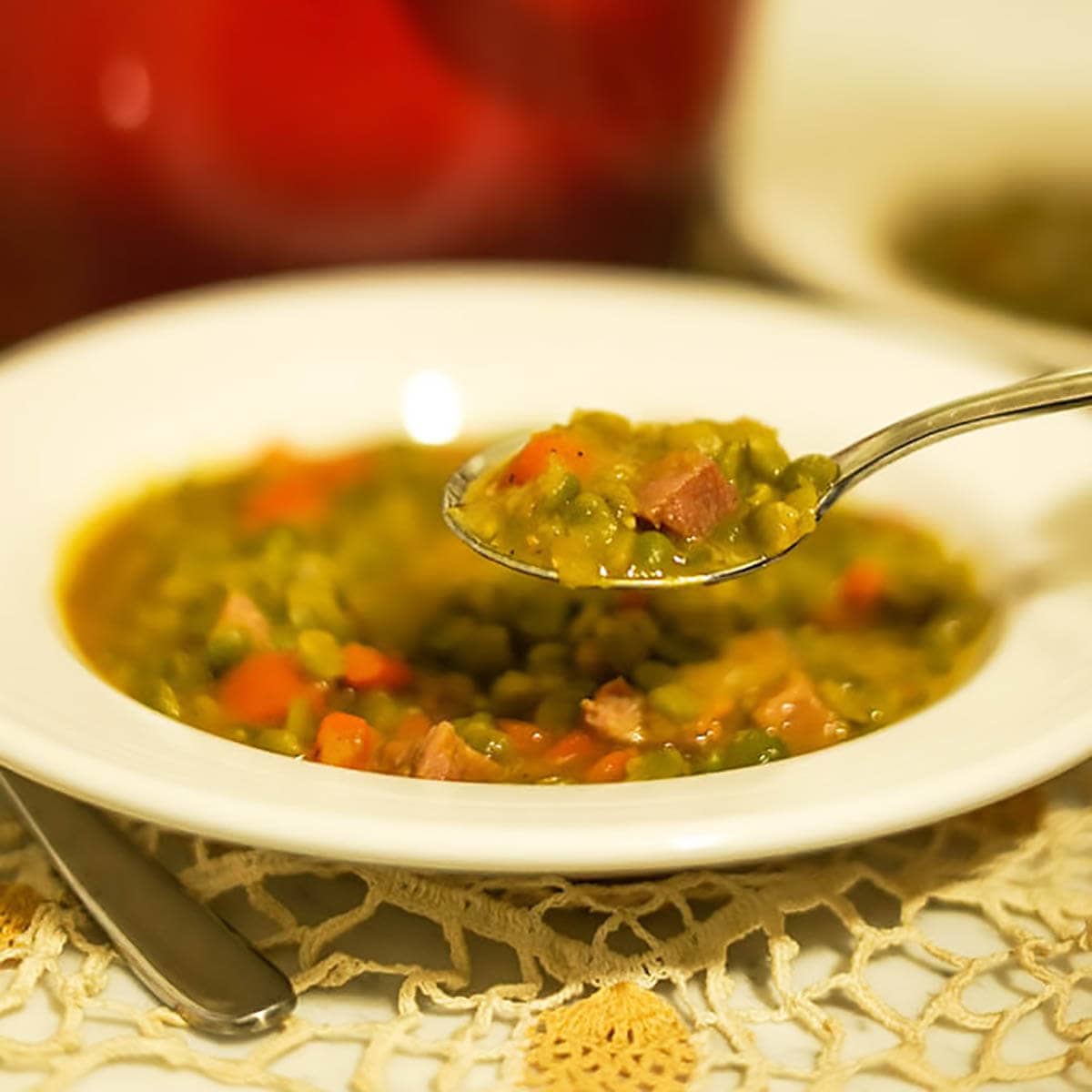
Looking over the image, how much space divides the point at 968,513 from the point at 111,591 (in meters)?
1.46

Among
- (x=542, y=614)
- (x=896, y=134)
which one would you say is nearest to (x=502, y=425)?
(x=542, y=614)

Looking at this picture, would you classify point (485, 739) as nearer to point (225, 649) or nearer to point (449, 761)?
point (449, 761)

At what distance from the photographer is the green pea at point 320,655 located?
2.42m

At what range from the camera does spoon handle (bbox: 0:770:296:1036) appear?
1845 mm

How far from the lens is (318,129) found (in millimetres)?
3303

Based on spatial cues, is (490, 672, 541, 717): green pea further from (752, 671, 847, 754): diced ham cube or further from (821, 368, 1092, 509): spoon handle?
(821, 368, 1092, 509): spoon handle

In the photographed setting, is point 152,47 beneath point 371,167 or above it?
above

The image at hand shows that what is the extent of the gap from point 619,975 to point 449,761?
37 cm

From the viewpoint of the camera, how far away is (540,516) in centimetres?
234

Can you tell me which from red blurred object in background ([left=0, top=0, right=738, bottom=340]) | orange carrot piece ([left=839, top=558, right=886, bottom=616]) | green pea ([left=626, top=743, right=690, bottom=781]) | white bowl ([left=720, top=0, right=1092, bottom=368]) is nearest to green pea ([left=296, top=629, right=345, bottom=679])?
green pea ([left=626, top=743, right=690, bottom=781])

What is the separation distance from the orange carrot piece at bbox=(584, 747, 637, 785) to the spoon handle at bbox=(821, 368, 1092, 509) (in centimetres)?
51

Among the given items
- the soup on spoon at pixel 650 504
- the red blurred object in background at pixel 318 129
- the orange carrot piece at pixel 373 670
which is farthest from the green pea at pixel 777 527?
the red blurred object in background at pixel 318 129

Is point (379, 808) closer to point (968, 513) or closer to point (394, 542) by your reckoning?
point (394, 542)

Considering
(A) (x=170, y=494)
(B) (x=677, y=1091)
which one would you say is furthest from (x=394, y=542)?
(B) (x=677, y=1091)
